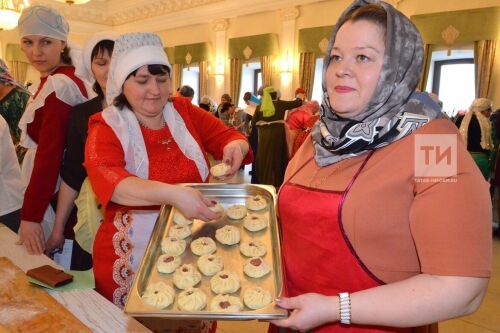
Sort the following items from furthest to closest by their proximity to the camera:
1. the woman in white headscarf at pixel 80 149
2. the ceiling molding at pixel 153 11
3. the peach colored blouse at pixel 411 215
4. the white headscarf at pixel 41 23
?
the ceiling molding at pixel 153 11 → the white headscarf at pixel 41 23 → the woman in white headscarf at pixel 80 149 → the peach colored blouse at pixel 411 215

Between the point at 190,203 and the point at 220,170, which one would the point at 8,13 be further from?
the point at 190,203

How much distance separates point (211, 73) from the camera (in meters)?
10.8

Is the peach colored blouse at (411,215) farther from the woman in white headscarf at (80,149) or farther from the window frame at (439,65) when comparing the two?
the window frame at (439,65)

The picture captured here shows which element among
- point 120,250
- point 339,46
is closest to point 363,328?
point 339,46

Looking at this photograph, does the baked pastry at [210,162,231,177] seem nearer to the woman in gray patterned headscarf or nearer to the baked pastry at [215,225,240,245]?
the baked pastry at [215,225,240,245]

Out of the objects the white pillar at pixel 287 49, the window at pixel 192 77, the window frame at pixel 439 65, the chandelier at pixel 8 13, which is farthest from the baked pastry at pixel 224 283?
the window at pixel 192 77

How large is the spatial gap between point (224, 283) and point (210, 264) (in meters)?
0.11

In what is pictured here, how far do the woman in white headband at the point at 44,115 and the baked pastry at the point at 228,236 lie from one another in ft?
2.35

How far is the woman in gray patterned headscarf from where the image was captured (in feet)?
2.79

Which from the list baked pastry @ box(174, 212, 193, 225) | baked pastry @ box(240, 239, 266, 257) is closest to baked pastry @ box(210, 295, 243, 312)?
baked pastry @ box(240, 239, 266, 257)

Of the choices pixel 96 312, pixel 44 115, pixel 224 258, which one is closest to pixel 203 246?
pixel 224 258

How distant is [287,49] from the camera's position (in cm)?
901

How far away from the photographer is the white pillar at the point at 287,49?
8859mm

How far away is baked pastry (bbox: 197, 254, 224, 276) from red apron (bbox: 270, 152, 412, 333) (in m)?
0.23
